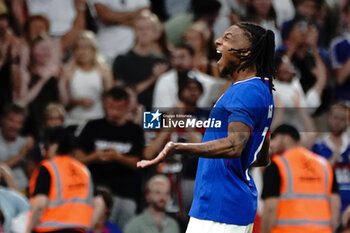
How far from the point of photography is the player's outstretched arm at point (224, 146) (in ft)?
13.4

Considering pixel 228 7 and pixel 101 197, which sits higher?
pixel 228 7

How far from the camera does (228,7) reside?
1062cm

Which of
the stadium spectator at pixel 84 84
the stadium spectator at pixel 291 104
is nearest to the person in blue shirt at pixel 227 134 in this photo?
the stadium spectator at pixel 291 104

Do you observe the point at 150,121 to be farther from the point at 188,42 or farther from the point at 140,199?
the point at 188,42

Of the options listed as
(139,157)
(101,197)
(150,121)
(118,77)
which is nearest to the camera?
(150,121)

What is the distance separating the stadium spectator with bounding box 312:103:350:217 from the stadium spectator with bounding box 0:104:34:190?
124 inches

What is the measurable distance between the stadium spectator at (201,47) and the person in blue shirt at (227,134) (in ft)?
16.5

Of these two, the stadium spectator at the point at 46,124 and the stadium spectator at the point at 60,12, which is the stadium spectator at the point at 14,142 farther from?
the stadium spectator at the point at 60,12

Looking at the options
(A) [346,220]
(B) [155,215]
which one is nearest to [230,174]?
(B) [155,215]

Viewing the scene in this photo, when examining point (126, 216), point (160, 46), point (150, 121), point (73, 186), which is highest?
point (150, 121)

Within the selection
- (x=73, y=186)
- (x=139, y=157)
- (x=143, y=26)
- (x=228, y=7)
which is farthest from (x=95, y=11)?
(x=73, y=186)

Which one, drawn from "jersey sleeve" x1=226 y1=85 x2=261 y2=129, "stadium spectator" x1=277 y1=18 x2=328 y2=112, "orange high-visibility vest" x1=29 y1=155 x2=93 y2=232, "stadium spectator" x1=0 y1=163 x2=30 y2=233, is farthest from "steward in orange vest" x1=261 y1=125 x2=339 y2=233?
"jersey sleeve" x1=226 y1=85 x2=261 y2=129

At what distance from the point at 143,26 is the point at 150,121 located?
5.31m

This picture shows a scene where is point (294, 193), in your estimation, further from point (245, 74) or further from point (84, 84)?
point (245, 74)
